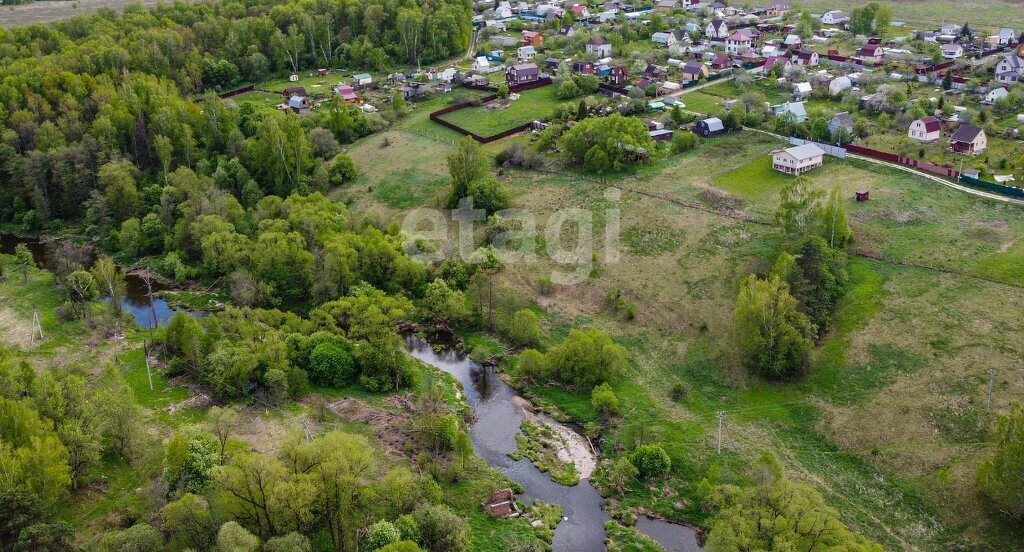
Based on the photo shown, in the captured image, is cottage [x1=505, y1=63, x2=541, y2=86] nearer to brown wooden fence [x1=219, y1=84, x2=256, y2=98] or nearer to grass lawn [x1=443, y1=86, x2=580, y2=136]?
grass lawn [x1=443, y1=86, x2=580, y2=136]

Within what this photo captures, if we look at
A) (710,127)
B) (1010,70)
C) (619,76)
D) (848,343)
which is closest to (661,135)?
(710,127)

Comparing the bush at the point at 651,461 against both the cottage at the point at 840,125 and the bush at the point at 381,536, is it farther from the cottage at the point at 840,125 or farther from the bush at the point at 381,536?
the cottage at the point at 840,125

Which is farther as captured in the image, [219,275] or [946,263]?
[219,275]

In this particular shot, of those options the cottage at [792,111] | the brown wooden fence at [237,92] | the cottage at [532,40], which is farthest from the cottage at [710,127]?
the brown wooden fence at [237,92]

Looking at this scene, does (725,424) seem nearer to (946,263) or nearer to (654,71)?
(946,263)

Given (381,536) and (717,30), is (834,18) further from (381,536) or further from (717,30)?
(381,536)

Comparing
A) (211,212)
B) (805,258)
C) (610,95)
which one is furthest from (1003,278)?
(211,212)
